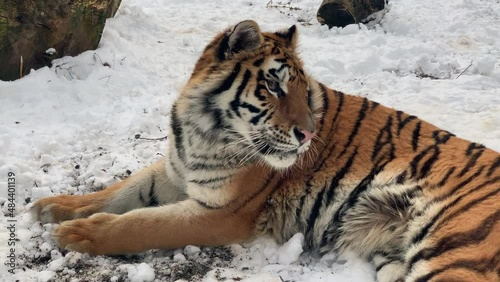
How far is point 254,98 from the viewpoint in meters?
2.44

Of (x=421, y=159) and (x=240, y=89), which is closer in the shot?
(x=240, y=89)

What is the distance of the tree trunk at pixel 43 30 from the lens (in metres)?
3.73

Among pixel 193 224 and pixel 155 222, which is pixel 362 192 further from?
pixel 155 222

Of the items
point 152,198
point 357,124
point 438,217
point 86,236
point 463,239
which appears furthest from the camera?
point 152,198

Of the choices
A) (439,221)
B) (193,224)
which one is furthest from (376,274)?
(193,224)

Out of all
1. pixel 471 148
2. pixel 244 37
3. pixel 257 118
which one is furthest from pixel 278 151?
pixel 471 148

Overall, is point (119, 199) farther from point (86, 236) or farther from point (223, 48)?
point (223, 48)

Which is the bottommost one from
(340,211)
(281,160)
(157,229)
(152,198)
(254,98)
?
(152,198)

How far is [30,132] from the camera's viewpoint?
3312mm

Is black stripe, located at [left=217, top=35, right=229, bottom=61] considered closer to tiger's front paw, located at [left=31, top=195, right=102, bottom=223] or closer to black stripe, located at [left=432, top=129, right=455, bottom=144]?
tiger's front paw, located at [left=31, top=195, right=102, bottom=223]

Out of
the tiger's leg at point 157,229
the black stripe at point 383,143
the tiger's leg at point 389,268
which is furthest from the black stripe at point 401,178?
the tiger's leg at point 157,229

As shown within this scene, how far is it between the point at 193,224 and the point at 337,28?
11.9 feet

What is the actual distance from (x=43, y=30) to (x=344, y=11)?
304 cm

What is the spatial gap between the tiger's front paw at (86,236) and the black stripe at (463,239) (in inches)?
52.1
